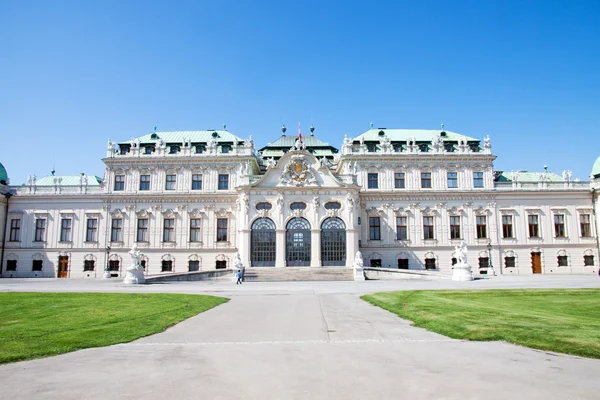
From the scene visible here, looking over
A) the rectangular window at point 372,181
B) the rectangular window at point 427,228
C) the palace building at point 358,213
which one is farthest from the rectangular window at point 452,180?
the rectangular window at point 372,181

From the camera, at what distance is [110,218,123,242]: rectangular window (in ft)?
183

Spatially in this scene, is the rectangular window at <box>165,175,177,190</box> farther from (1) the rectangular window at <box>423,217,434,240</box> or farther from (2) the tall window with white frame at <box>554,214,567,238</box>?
(2) the tall window with white frame at <box>554,214,567,238</box>

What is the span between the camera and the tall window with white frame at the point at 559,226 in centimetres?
5544

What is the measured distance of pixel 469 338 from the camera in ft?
37.9

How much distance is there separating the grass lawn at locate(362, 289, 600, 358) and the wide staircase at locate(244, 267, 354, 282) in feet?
69.2

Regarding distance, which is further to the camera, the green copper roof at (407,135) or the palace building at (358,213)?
the green copper roof at (407,135)

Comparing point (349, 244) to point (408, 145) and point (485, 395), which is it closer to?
point (408, 145)

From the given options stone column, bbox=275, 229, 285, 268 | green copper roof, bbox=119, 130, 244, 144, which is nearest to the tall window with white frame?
stone column, bbox=275, 229, 285, 268

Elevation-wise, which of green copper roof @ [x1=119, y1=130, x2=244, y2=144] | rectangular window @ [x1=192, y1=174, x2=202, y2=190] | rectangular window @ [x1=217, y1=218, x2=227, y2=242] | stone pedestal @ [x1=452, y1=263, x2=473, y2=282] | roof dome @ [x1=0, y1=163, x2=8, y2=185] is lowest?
stone pedestal @ [x1=452, y1=263, x2=473, y2=282]

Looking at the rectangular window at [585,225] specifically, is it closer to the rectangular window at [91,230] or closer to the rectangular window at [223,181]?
the rectangular window at [223,181]

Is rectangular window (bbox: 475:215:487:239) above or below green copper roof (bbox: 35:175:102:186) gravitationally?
below

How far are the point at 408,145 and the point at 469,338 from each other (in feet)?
155

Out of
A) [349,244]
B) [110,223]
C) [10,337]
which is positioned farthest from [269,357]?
[110,223]

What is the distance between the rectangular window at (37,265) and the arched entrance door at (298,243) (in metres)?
30.9
